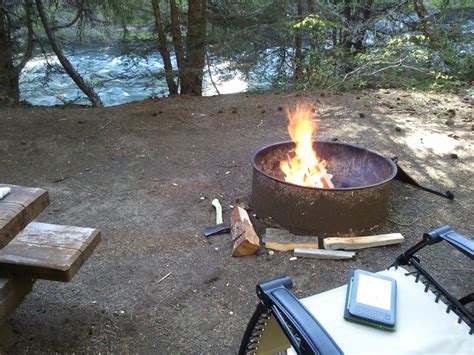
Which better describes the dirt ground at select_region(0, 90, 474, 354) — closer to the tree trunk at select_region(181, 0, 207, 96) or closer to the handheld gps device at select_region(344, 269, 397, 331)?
the handheld gps device at select_region(344, 269, 397, 331)

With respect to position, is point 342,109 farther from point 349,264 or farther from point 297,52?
point 349,264

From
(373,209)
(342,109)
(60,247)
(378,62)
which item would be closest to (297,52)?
(378,62)

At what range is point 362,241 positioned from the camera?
2645mm

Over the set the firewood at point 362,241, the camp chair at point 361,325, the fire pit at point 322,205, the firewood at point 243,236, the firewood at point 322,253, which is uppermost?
the camp chair at point 361,325

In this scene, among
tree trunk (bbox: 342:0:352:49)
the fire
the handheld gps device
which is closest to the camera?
the handheld gps device

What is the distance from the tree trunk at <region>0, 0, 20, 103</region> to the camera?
6.43 metres

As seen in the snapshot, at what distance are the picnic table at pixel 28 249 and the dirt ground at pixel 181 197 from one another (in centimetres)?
37

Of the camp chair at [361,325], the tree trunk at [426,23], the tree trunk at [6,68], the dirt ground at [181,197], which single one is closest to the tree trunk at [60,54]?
the tree trunk at [6,68]

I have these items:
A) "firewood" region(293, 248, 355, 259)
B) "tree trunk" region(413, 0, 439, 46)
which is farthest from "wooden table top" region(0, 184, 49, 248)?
"tree trunk" region(413, 0, 439, 46)

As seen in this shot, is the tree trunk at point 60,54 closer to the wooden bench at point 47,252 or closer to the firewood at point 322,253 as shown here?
the firewood at point 322,253

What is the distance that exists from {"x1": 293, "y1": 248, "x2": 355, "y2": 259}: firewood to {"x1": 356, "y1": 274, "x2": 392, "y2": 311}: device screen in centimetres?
78

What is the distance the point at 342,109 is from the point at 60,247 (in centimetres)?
424

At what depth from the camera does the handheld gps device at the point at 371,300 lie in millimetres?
1514

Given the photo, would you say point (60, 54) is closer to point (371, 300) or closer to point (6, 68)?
point (6, 68)
